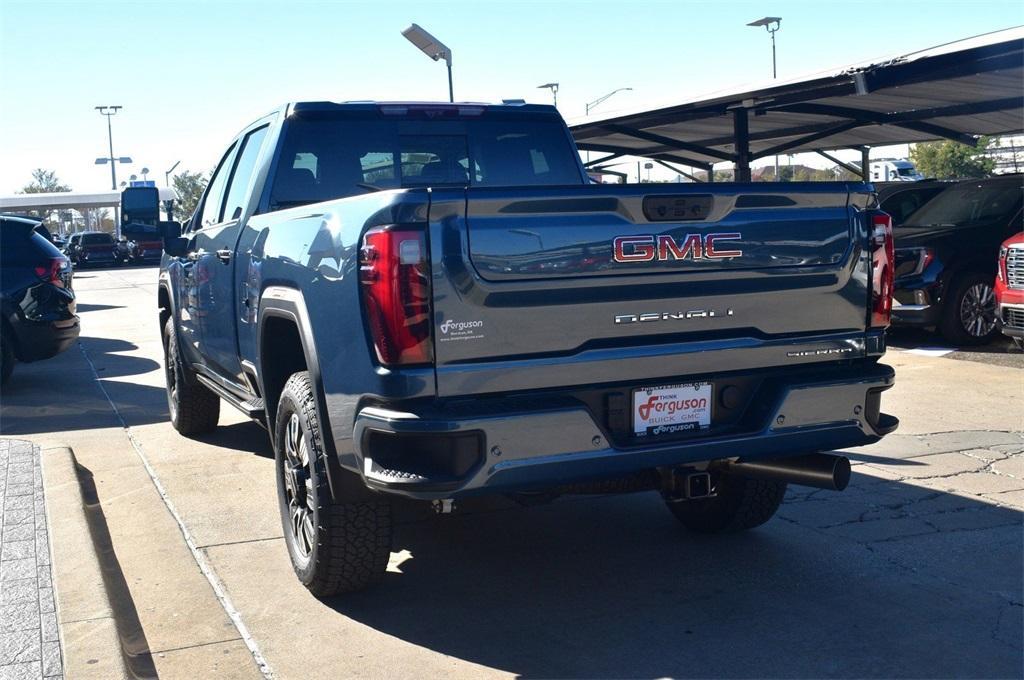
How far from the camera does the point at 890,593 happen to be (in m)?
4.63

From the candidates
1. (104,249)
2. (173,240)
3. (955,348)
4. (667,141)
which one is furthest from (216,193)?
(104,249)

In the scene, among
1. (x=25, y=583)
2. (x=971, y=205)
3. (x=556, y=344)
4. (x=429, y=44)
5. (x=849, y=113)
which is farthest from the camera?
(x=429, y=44)

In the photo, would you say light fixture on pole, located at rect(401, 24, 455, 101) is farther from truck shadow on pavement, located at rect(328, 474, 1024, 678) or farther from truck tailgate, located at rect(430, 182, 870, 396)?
truck tailgate, located at rect(430, 182, 870, 396)

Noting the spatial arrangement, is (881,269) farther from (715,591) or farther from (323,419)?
(323,419)

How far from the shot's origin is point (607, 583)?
15.9 feet

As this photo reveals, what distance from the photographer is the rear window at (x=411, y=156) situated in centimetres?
580

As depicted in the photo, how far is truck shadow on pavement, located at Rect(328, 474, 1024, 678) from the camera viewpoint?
403 centimetres

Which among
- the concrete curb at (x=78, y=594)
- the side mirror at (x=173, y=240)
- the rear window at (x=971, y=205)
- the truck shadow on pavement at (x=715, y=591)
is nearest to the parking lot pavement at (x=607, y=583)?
the truck shadow on pavement at (x=715, y=591)

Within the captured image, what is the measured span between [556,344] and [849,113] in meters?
11.9

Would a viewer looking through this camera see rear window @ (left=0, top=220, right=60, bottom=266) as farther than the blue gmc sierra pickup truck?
Yes

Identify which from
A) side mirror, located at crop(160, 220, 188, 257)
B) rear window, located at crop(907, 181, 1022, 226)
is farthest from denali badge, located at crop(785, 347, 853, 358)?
rear window, located at crop(907, 181, 1022, 226)

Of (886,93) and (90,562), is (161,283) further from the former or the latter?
(886,93)

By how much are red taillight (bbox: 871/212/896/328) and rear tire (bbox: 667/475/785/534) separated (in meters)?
1.07

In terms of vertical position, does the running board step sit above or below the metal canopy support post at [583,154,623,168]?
below
